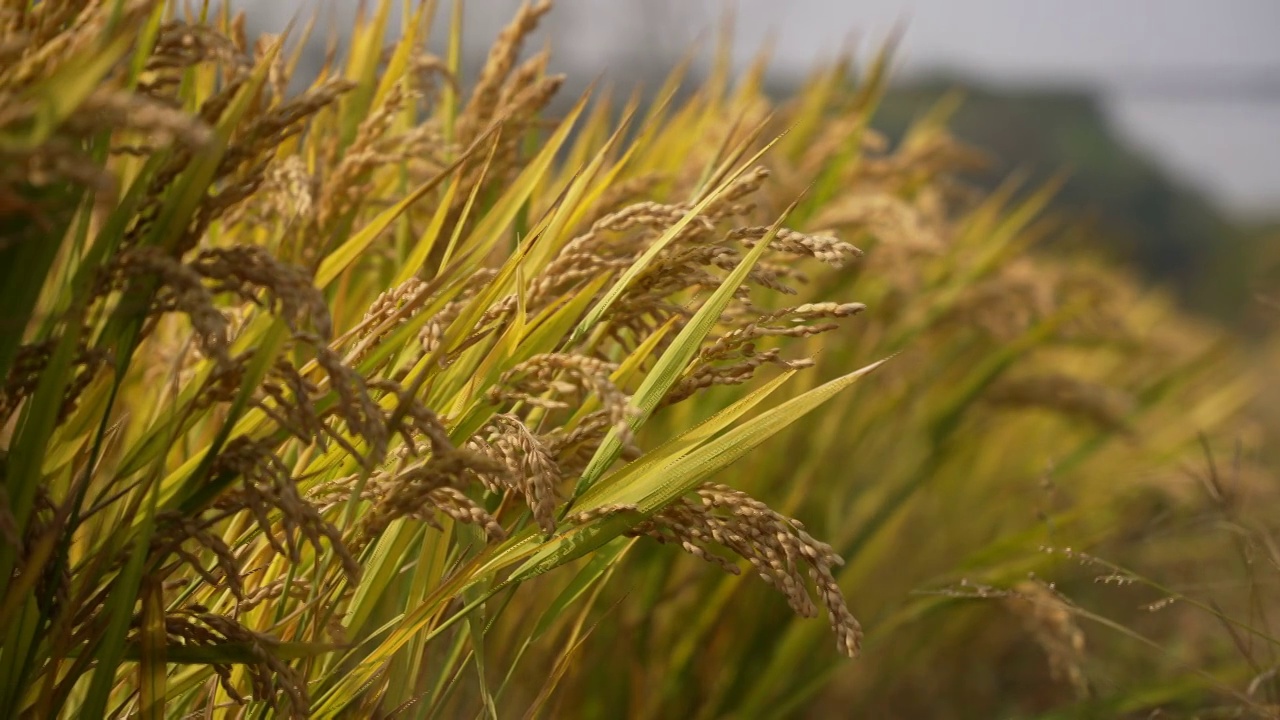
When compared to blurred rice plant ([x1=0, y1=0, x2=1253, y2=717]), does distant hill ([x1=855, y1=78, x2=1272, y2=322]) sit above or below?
below

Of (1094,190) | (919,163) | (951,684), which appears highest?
(919,163)

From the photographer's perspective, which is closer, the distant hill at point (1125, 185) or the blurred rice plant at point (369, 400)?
the blurred rice plant at point (369, 400)

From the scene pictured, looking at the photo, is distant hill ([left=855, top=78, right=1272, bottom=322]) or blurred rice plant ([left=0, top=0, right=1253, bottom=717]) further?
distant hill ([left=855, top=78, right=1272, bottom=322])

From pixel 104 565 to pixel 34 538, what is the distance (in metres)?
0.06

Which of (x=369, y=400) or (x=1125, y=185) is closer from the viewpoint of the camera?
(x=369, y=400)

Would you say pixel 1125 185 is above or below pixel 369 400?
below

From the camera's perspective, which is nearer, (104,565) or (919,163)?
(104,565)

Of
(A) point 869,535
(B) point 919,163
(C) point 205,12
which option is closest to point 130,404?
(C) point 205,12

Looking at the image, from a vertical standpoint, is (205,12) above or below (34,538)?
above

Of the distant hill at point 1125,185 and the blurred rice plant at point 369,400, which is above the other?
the blurred rice plant at point 369,400

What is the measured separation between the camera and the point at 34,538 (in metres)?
0.85

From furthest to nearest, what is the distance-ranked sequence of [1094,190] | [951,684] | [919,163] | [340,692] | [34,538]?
[1094,190], [951,684], [919,163], [340,692], [34,538]

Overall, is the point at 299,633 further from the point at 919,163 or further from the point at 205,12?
the point at 919,163

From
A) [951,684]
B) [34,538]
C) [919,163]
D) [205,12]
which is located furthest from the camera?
[951,684]
